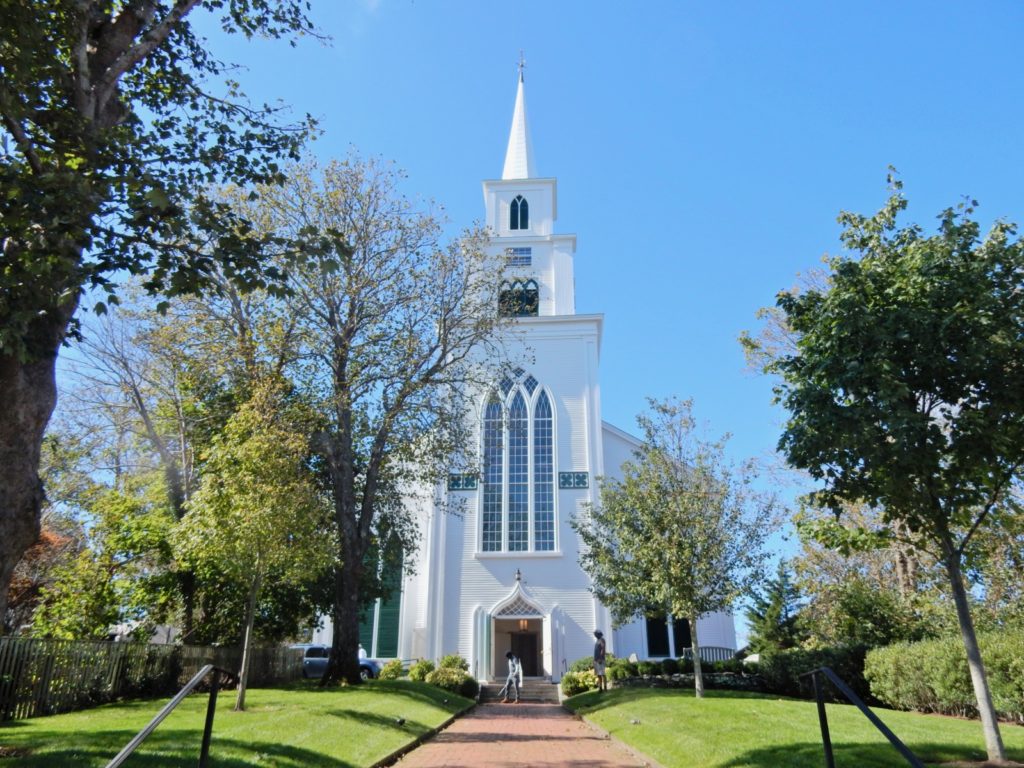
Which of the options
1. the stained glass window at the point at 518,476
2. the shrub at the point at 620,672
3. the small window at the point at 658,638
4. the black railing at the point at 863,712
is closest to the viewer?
the black railing at the point at 863,712

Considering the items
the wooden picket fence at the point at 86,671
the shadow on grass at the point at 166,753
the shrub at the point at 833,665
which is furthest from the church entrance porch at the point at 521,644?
the shadow on grass at the point at 166,753

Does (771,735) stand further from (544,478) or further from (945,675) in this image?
(544,478)

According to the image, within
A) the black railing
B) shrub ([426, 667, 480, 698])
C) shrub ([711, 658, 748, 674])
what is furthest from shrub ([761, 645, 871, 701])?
the black railing

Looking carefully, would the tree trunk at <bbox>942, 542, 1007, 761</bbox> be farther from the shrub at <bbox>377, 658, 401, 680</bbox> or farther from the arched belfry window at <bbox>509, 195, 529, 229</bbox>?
the arched belfry window at <bbox>509, 195, 529, 229</bbox>

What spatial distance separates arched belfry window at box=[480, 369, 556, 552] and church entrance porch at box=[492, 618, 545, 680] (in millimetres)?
3261

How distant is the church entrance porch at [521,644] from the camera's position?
94.6ft

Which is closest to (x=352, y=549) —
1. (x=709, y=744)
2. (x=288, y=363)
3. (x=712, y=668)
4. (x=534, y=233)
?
(x=288, y=363)

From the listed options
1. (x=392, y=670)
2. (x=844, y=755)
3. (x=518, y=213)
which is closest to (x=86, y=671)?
(x=392, y=670)

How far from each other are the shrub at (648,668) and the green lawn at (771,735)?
8224 mm

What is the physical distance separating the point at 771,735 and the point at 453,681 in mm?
13526

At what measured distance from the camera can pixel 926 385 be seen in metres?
8.73

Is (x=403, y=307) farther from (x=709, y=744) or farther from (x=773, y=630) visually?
(x=773, y=630)

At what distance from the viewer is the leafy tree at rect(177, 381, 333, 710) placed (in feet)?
44.3

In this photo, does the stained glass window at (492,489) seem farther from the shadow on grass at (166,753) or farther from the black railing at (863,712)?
the black railing at (863,712)
